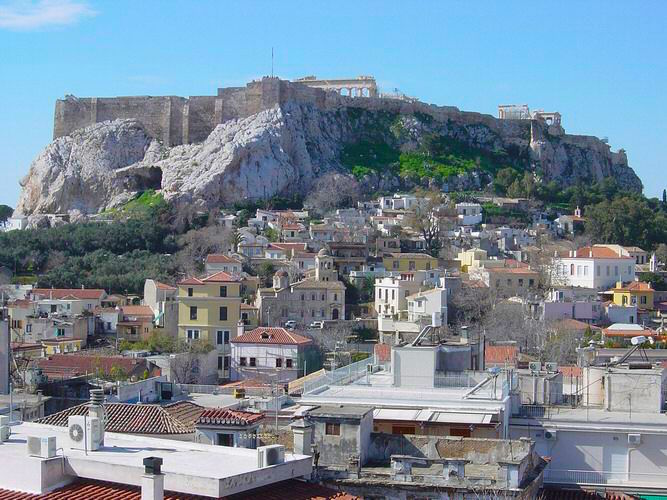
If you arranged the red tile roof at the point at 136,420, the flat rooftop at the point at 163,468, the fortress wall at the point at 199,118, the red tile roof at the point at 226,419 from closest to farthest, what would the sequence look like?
1. the flat rooftop at the point at 163,468
2. the red tile roof at the point at 226,419
3. the red tile roof at the point at 136,420
4. the fortress wall at the point at 199,118

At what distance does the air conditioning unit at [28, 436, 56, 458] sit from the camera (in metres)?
15.9

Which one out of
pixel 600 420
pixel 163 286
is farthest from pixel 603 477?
pixel 163 286

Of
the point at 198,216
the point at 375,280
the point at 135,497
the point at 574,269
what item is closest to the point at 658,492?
the point at 135,497

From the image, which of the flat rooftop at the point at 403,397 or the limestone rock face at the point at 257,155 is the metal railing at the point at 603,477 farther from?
the limestone rock face at the point at 257,155

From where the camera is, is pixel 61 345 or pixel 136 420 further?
pixel 61 345

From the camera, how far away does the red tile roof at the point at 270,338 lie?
47875 millimetres

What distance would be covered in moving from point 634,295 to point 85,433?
Result: 182 feet

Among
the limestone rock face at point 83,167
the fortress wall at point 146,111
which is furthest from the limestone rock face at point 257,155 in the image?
the fortress wall at point 146,111

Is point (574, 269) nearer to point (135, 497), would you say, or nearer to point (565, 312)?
point (565, 312)

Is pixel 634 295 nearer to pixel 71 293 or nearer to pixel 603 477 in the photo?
pixel 71 293

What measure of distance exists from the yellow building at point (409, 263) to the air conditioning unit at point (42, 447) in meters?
59.0

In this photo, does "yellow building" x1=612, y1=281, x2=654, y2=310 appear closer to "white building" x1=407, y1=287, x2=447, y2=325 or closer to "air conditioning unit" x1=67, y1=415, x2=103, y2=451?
"white building" x1=407, y1=287, x2=447, y2=325

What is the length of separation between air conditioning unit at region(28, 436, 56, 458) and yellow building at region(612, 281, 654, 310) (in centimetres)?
5544

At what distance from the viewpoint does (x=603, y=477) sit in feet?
68.4
